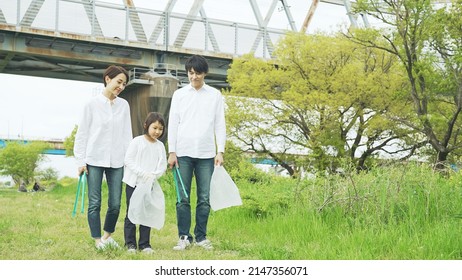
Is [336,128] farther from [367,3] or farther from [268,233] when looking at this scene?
[268,233]

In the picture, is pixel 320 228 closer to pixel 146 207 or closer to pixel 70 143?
pixel 146 207

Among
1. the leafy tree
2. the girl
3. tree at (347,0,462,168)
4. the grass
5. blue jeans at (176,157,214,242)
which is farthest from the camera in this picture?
the leafy tree

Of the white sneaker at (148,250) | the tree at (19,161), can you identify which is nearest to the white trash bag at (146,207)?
the white sneaker at (148,250)

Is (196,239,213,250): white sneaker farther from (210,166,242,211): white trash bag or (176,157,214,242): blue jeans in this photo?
(210,166,242,211): white trash bag

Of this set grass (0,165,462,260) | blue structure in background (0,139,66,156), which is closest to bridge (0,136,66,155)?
blue structure in background (0,139,66,156)

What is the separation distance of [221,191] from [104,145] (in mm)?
1079

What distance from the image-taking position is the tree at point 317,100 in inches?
821

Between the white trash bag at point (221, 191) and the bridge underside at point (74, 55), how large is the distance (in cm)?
1684

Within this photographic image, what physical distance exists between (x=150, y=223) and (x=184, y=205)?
406mm

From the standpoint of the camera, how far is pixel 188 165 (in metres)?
5.23

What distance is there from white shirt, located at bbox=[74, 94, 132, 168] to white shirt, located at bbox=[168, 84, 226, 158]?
1.39 ft

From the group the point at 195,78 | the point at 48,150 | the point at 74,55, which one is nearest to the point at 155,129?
the point at 195,78

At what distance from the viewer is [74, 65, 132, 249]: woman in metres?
5.00

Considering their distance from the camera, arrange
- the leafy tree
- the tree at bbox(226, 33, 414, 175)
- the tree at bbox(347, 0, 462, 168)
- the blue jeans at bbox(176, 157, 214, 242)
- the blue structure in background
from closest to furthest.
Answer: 1. the blue jeans at bbox(176, 157, 214, 242)
2. the tree at bbox(347, 0, 462, 168)
3. the tree at bbox(226, 33, 414, 175)
4. the blue structure in background
5. the leafy tree
